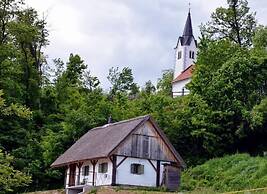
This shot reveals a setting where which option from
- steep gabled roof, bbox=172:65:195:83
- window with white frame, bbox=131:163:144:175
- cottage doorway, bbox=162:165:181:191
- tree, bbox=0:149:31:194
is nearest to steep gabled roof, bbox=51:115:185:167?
cottage doorway, bbox=162:165:181:191

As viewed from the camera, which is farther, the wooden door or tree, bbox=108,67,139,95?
tree, bbox=108,67,139,95

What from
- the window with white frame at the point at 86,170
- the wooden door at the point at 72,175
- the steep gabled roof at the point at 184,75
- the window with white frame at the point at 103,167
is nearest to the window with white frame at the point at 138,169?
the window with white frame at the point at 103,167

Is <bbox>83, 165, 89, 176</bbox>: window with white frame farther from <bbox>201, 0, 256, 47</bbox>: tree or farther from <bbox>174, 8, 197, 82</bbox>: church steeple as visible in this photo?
<bbox>174, 8, 197, 82</bbox>: church steeple

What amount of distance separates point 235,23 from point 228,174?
26.4 metres

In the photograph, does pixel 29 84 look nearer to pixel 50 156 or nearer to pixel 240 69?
pixel 50 156

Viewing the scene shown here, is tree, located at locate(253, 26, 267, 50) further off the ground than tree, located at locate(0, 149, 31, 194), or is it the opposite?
tree, located at locate(253, 26, 267, 50)

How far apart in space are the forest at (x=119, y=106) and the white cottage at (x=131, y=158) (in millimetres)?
4356

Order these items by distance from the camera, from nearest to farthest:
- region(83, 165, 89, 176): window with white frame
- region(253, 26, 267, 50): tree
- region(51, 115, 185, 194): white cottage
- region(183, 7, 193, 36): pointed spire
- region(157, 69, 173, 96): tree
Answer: region(51, 115, 185, 194): white cottage → region(83, 165, 89, 176): window with white frame → region(253, 26, 267, 50): tree → region(157, 69, 173, 96): tree → region(183, 7, 193, 36): pointed spire

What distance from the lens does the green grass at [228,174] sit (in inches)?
1337

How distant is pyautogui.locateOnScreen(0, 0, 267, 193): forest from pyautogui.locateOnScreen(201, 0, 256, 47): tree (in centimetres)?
517

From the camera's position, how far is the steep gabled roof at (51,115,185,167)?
36250 millimetres

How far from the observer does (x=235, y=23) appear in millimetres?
59594

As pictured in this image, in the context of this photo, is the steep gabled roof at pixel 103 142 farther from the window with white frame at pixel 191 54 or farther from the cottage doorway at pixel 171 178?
the window with white frame at pixel 191 54

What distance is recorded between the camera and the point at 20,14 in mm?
51594
